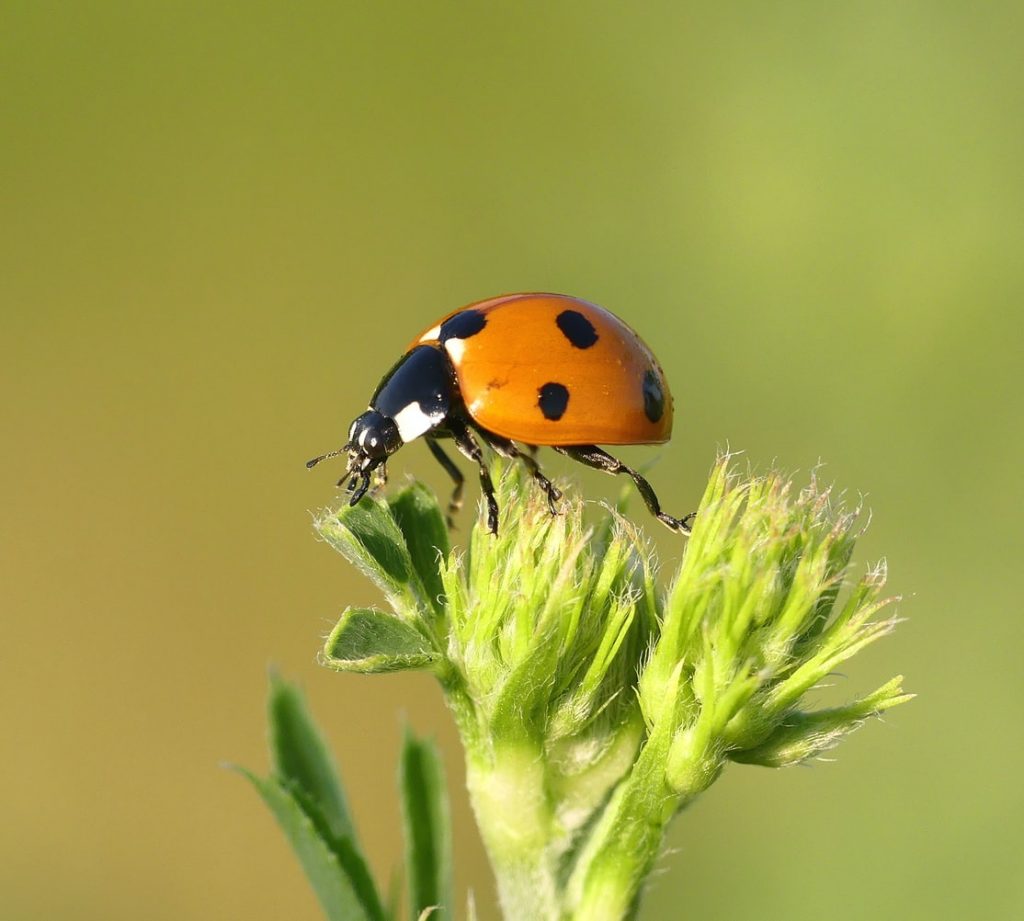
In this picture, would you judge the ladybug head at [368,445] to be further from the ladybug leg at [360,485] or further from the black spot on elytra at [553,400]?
the black spot on elytra at [553,400]

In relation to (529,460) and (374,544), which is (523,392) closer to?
(529,460)

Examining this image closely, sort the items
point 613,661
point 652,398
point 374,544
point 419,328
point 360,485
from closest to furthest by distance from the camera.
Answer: point 613,661
point 374,544
point 360,485
point 652,398
point 419,328

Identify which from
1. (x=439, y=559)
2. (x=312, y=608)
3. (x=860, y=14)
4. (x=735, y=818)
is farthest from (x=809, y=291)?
(x=439, y=559)

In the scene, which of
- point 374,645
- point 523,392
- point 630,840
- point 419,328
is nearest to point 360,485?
point 523,392

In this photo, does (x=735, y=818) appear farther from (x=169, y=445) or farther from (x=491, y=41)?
(x=491, y=41)

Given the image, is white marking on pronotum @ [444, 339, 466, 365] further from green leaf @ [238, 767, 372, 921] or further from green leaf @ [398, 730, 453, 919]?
green leaf @ [238, 767, 372, 921]

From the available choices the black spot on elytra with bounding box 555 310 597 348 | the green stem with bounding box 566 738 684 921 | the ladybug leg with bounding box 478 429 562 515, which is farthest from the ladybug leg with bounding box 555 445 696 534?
the green stem with bounding box 566 738 684 921
